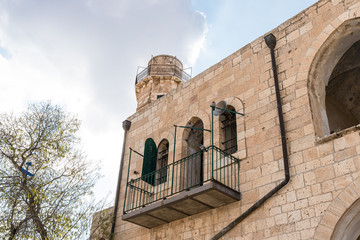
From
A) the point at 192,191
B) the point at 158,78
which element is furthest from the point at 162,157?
the point at 158,78

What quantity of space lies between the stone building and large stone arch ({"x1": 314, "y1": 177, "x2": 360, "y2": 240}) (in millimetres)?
16

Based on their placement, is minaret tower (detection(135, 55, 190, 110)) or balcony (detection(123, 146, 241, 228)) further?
minaret tower (detection(135, 55, 190, 110))

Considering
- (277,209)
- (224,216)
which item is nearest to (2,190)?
(224,216)

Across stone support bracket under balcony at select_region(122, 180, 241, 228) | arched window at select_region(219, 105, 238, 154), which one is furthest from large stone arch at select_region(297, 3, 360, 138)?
stone support bracket under balcony at select_region(122, 180, 241, 228)

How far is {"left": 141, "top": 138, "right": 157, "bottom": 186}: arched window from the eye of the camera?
982 centimetres

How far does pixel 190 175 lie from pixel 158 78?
15579mm

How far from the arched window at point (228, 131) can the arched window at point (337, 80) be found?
6.50 ft

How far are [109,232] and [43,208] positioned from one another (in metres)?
1.78

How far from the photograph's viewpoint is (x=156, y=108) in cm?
1148

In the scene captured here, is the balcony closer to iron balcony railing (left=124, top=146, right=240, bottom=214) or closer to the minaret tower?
iron balcony railing (left=124, top=146, right=240, bottom=214)

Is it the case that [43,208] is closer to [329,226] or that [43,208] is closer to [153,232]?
[153,232]

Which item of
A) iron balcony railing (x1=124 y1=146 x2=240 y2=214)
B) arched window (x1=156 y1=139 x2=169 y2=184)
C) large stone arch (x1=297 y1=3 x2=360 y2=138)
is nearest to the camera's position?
large stone arch (x1=297 y1=3 x2=360 y2=138)

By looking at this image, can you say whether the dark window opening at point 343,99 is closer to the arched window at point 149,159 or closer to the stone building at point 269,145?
the stone building at point 269,145

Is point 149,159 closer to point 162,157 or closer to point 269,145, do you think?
point 162,157
